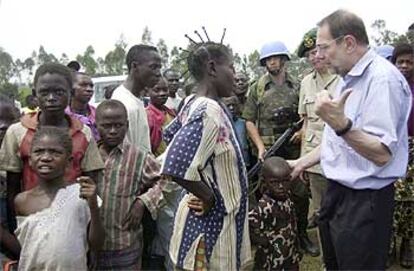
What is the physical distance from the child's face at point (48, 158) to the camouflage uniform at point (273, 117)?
8.54 ft

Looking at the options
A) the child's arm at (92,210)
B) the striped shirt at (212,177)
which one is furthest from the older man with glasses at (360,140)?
the child's arm at (92,210)

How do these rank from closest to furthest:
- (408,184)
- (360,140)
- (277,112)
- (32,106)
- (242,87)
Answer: (360,140) → (408,184) → (277,112) → (242,87) → (32,106)

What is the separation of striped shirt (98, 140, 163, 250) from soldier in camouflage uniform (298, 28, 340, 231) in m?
1.57

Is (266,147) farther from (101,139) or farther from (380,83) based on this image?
(380,83)

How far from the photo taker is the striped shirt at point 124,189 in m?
3.06

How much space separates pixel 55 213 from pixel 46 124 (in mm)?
511

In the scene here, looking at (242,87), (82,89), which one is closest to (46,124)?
(82,89)

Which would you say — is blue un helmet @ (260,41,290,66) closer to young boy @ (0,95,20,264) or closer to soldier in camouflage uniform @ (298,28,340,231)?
soldier in camouflage uniform @ (298,28,340,231)

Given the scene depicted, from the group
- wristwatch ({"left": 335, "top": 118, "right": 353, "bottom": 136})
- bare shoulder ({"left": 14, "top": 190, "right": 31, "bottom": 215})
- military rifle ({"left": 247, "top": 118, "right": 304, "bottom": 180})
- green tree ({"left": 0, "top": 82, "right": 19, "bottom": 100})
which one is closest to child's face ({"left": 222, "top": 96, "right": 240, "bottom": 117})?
military rifle ({"left": 247, "top": 118, "right": 304, "bottom": 180})

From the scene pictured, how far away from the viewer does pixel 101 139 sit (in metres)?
3.27

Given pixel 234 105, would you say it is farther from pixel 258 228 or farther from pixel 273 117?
pixel 258 228

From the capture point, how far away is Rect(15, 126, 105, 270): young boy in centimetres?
253

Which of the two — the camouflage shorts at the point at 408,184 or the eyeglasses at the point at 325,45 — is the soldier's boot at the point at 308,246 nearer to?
the camouflage shorts at the point at 408,184

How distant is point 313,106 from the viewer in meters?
4.32
